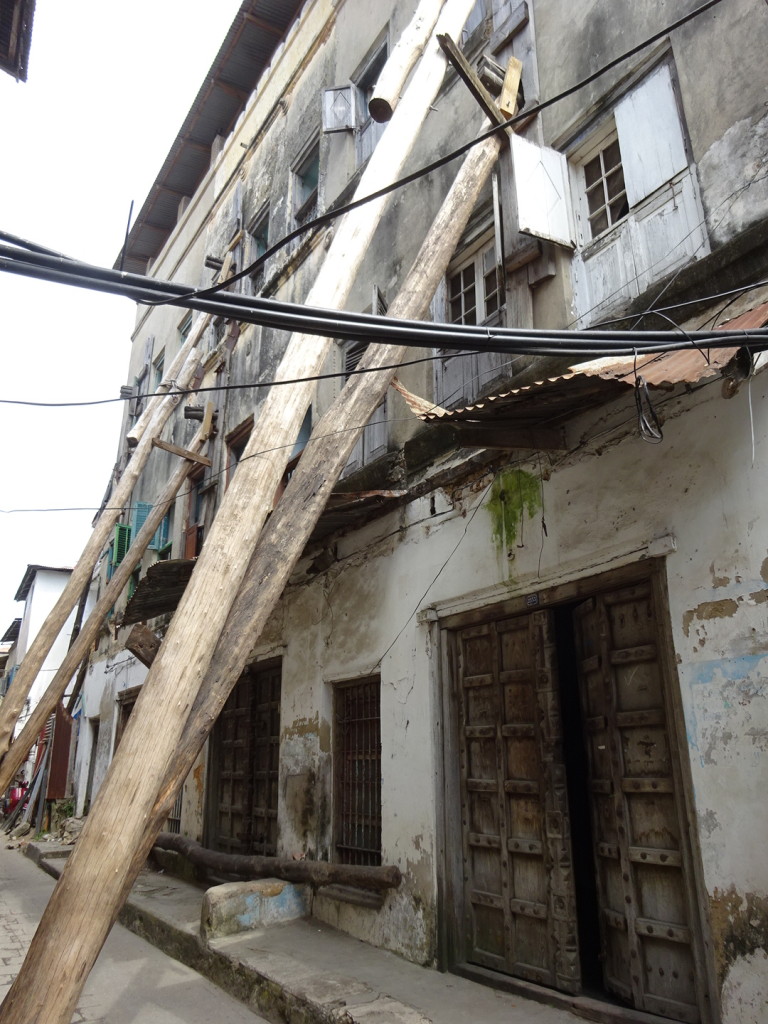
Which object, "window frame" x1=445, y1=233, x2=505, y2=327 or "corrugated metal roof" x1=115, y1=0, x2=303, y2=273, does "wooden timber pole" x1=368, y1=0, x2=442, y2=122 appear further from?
"corrugated metal roof" x1=115, y1=0, x2=303, y2=273

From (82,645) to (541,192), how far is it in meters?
7.59

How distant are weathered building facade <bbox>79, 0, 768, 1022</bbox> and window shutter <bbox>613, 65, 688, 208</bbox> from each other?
0.02 metres

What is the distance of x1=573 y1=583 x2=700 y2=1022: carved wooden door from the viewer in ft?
13.5

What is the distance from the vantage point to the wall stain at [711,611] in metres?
3.99

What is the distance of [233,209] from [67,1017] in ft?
46.9

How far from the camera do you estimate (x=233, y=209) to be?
1437 cm

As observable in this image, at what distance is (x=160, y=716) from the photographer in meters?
3.26

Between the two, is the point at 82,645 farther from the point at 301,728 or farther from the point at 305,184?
the point at 305,184

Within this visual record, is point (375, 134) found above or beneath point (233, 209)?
beneath

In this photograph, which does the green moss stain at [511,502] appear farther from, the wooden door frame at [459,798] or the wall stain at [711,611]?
the wall stain at [711,611]

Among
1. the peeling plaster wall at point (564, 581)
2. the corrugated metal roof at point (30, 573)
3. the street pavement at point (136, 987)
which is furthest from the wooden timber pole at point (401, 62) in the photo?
the corrugated metal roof at point (30, 573)

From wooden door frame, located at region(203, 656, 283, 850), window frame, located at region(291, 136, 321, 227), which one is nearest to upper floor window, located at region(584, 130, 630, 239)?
window frame, located at region(291, 136, 321, 227)

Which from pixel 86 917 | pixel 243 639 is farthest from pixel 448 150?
pixel 86 917

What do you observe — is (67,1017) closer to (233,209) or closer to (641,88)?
(641,88)
